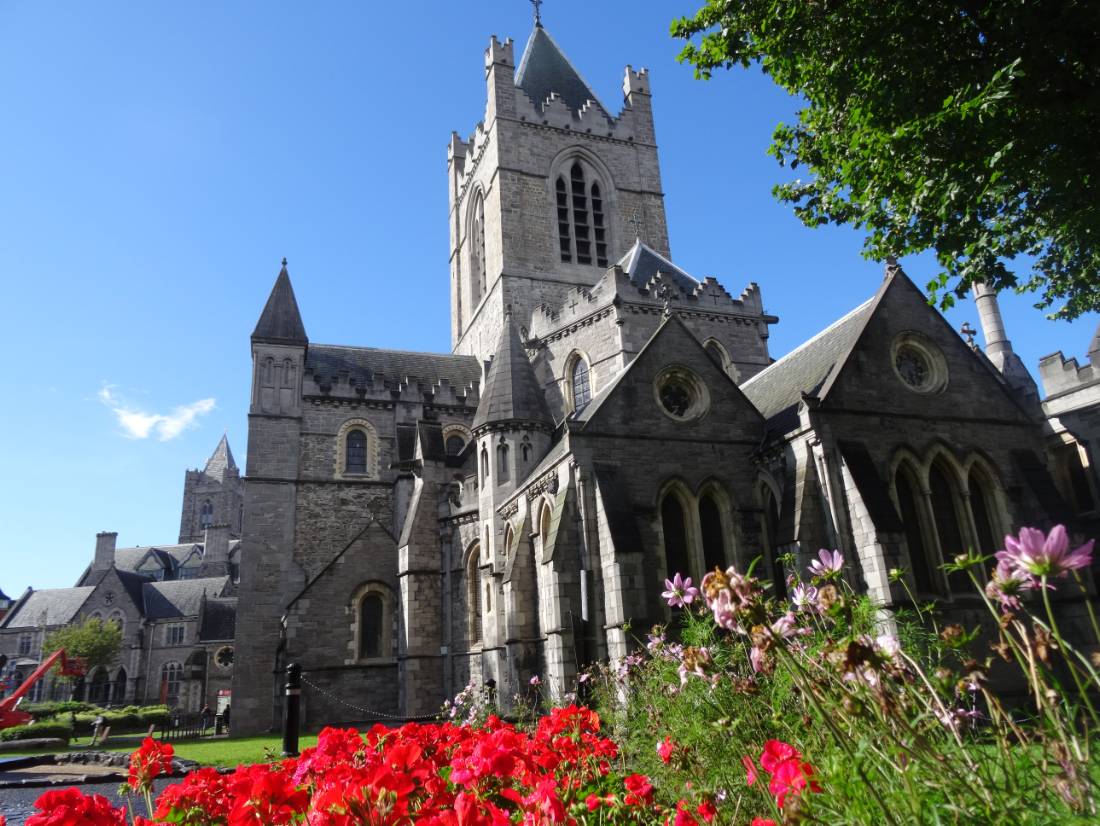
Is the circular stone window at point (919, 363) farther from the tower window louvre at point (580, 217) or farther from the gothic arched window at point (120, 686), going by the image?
the gothic arched window at point (120, 686)

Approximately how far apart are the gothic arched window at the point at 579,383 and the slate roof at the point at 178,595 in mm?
45707

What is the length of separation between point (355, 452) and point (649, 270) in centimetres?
1401

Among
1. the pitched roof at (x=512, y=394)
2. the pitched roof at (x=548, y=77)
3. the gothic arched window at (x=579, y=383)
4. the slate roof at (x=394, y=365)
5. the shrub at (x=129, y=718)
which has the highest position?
the pitched roof at (x=548, y=77)

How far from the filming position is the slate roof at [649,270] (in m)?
27.3

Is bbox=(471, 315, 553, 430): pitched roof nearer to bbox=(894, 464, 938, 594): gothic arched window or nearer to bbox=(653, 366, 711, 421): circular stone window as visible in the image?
bbox=(653, 366, 711, 421): circular stone window

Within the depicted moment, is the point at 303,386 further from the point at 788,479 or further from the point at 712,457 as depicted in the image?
the point at 788,479

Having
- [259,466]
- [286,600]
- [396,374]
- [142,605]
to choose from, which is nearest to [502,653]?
[286,600]

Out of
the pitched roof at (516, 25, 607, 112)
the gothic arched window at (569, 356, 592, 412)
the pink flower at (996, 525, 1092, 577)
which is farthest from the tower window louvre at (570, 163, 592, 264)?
the pink flower at (996, 525, 1092, 577)

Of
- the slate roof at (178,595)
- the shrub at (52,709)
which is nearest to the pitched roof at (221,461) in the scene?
the slate roof at (178,595)

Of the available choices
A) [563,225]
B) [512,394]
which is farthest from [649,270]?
[512,394]

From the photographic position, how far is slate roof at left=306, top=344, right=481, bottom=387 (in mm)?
31453

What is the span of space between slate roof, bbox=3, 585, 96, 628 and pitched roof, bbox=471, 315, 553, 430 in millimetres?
55909

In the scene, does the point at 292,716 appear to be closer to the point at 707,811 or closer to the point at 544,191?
the point at 707,811

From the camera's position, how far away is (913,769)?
2531 millimetres
